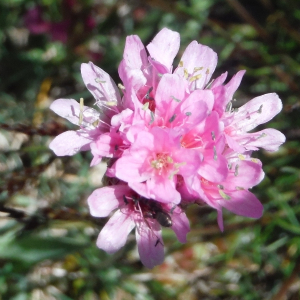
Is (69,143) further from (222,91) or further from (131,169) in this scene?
(222,91)

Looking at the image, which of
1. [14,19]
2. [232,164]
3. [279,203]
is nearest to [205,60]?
[232,164]

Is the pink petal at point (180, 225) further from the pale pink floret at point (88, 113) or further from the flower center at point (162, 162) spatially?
the pale pink floret at point (88, 113)

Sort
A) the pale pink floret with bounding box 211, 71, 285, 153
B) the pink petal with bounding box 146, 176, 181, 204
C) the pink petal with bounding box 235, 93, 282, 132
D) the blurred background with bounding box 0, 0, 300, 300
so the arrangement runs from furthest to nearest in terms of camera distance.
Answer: the blurred background with bounding box 0, 0, 300, 300
the pink petal with bounding box 235, 93, 282, 132
the pale pink floret with bounding box 211, 71, 285, 153
the pink petal with bounding box 146, 176, 181, 204

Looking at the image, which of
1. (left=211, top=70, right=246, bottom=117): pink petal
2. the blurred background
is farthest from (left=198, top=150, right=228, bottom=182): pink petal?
the blurred background

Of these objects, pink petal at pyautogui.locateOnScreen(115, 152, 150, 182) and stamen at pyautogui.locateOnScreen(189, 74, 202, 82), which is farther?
stamen at pyautogui.locateOnScreen(189, 74, 202, 82)

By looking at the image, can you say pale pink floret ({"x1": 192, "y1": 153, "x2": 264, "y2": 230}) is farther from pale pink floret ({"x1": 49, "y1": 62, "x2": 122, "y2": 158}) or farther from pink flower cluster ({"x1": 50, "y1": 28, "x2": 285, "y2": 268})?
pale pink floret ({"x1": 49, "y1": 62, "x2": 122, "y2": 158})

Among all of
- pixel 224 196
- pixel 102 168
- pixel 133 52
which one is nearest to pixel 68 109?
pixel 133 52

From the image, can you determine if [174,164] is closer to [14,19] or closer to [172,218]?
[172,218]

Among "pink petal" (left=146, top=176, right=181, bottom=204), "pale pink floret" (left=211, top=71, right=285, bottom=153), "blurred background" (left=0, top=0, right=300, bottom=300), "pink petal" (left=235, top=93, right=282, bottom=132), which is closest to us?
"pink petal" (left=146, top=176, right=181, bottom=204)
